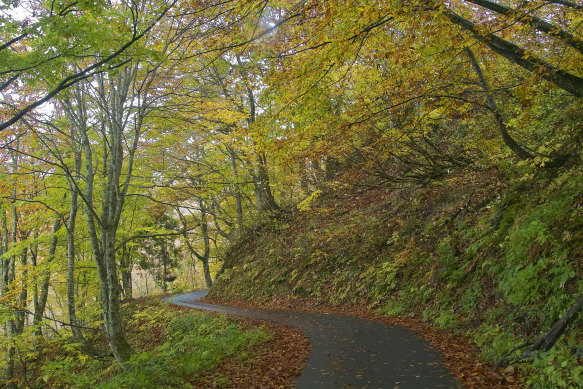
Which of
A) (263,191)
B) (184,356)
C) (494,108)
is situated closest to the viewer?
(184,356)

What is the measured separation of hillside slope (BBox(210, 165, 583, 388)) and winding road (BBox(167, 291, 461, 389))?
36.5 inches

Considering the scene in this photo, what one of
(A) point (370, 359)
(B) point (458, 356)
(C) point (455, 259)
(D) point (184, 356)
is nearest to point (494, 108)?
(C) point (455, 259)

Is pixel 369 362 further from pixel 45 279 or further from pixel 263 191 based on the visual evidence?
pixel 263 191

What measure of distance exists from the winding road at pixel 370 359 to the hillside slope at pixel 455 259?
36.5 inches

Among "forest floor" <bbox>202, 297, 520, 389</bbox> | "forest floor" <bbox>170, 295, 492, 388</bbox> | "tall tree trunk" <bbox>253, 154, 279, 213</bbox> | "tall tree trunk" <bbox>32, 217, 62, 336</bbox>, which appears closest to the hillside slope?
"forest floor" <bbox>202, 297, 520, 389</bbox>

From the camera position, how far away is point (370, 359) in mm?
6188

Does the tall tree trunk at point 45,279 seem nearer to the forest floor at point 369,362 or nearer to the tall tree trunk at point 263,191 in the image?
the forest floor at point 369,362

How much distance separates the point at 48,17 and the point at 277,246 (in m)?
14.9

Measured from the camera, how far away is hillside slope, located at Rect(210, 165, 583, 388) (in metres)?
5.43

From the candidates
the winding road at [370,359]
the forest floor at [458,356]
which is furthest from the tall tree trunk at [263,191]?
the winding road at [370,359]

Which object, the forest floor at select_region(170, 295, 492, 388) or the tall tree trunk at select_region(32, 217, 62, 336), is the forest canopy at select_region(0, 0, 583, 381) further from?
the forest floor at select_region(170, 295, 492, 388)

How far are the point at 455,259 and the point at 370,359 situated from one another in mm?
4242

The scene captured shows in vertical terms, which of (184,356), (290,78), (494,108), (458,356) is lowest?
(458,356)

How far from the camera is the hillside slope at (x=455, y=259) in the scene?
543 centimetres
